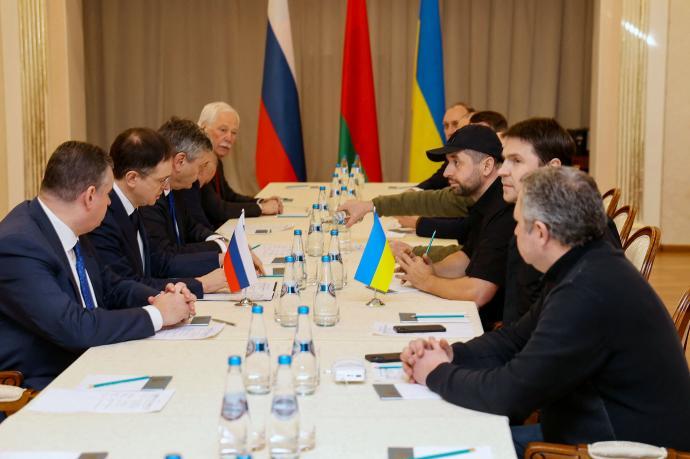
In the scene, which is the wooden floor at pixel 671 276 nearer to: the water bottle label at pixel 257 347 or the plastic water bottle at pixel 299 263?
the plastic water bottle at pixel 299 263

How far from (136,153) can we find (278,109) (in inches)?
229

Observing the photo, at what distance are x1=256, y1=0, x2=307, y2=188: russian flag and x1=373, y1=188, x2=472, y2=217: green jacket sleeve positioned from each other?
4086 millimetres

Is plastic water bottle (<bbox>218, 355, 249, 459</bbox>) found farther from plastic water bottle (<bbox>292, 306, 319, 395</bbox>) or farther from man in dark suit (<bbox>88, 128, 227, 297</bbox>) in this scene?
man in dark suit (<bbox>88, 128, 227, 297</bbox>)

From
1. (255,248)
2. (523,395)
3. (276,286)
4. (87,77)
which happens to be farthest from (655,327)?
(87,77)

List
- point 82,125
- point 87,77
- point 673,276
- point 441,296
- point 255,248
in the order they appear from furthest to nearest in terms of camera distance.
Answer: point 87,77
point 82,125
point 673,276
point 255,248
point 441,296

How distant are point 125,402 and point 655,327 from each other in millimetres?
1281

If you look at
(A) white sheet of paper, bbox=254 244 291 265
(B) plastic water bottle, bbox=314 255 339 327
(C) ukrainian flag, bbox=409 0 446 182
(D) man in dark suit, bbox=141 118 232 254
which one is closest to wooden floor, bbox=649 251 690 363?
(C) ukrainian flag, bbox=409 0 446 182

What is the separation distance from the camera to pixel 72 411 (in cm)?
220

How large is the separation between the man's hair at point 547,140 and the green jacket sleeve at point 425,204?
186 centimetres

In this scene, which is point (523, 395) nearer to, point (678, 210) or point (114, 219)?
point (114, 219)

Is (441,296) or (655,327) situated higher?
(655,327)

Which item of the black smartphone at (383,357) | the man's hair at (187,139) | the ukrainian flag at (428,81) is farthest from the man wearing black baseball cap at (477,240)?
the ukrainian flag at (428,81)

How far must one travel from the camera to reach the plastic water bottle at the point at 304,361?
231 cm

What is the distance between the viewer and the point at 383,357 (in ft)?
8.54
